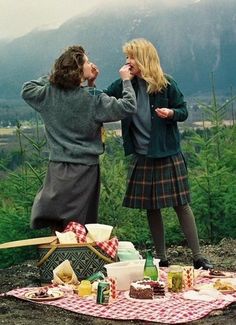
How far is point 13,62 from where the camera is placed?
2011cm

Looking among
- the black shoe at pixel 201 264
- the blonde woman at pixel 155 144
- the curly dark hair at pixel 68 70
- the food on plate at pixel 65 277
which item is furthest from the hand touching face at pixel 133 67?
the food on plate at pixel 65 277

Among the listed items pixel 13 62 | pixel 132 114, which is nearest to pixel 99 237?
pixel 132 114

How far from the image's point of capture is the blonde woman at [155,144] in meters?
6.23

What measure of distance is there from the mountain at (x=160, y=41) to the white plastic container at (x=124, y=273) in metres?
13.3

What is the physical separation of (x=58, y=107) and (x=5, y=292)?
1245 mm

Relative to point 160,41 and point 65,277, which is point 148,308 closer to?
point 65,277

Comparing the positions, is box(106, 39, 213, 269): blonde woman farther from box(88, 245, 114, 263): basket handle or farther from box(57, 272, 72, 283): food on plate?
box(57, 272, 72, 283): food on plate

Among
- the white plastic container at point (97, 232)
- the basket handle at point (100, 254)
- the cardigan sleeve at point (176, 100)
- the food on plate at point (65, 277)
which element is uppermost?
the cardigan sleeve at point (176, 100)

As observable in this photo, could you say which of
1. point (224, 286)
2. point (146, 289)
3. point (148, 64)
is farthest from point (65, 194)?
point (224, 286)

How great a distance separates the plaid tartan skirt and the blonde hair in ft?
1.62

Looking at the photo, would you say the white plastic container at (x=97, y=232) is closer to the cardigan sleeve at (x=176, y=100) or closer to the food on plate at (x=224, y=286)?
the food on plate at (x=224, y=286)

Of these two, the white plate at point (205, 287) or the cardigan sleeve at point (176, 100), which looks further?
the cardigan sleeve at point (176, 100)

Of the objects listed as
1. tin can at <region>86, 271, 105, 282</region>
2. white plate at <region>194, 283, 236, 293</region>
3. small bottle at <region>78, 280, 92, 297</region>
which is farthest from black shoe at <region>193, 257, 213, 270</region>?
small bottle at <region>78, 280, 92, 297</region>

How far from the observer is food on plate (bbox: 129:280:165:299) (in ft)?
17.4
